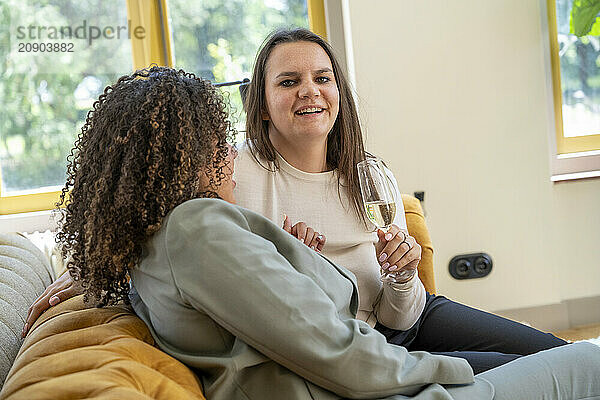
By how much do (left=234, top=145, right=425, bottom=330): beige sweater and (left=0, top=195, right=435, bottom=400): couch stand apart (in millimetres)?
613

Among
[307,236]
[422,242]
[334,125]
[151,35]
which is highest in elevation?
[151,35]

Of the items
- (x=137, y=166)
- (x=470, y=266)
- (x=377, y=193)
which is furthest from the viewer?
(x=470, y=266)

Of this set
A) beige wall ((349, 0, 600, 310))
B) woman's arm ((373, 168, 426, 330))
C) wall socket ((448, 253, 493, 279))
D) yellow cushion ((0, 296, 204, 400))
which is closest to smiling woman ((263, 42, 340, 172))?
woman's arm ((373, 168, 426, 330))

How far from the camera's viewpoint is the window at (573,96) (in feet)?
12.3

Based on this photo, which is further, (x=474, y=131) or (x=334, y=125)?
(x=474, y=131)

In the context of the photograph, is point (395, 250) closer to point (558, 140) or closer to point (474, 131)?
point (474, 131)

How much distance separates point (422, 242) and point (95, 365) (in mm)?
1419

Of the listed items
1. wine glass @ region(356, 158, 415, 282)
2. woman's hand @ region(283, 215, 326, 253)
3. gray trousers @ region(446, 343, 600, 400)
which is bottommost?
gray trousers @ region(446, 343, 600, 400)

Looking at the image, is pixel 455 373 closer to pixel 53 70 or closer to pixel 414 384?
pixel 414 384

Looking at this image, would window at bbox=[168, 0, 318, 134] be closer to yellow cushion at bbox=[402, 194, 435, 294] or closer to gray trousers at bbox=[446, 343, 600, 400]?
yellow cushion at bbox=[402, 194, 435, 294]

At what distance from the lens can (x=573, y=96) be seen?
12.5ft

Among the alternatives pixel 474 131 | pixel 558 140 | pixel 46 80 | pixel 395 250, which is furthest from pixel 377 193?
pixel 558 140

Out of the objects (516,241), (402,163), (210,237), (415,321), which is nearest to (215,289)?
(210,237)

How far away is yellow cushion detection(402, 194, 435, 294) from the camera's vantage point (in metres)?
2.25
